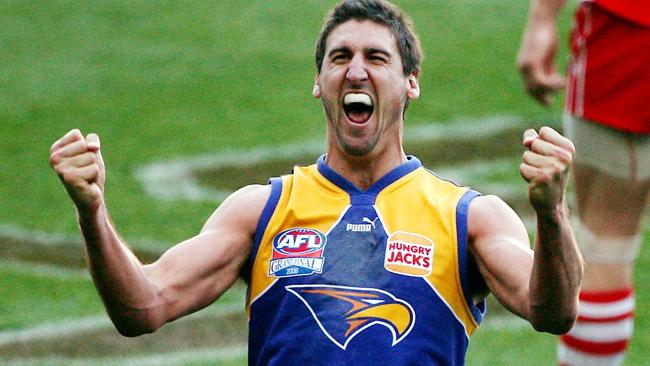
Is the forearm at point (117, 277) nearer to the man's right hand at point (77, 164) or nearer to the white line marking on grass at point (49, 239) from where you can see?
the man's right hand at point (77, 164)

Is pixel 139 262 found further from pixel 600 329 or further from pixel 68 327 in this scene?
pixel 68 327

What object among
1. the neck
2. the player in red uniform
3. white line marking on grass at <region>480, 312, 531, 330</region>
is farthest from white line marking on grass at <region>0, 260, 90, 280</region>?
the neck

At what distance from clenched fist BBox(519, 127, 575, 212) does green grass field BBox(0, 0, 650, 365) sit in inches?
112

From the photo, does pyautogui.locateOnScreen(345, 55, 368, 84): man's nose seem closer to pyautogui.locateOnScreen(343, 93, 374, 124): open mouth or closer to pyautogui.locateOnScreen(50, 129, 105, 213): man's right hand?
pyautogui.locateOnScreen(343, 93, 374, 124): open mouth

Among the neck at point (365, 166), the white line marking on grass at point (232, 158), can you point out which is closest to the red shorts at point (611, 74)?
the neck at point (365, 166)

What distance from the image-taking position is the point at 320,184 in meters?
4.86

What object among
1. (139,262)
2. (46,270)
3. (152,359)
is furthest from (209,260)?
(46,270)

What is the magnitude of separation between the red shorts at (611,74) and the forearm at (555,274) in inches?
67.0

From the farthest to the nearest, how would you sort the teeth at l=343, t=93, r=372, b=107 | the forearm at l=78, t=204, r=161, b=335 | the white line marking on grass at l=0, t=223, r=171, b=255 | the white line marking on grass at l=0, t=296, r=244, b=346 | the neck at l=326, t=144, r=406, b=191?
the white line marking on grass at l=0, t=223, r=171, b=255 < the white line marking on grass at l=0, t=296, r=244, b=346 < the neck at l=326, t=144, r=406, b=191 < the teeth at l=343, t=93, r=372, b=107 < the forearm at l=78, t=204, r=161, b=335

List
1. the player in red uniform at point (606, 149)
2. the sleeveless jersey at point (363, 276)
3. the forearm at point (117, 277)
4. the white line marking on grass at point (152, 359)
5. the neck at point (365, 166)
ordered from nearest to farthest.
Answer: the forearm at point (117, 277) → the sleeveless jersey at point (363, 276) → the neck at point (365, 166) → the player in red uniform at point (606, 149) → the white line marking on grass at point (152, 359)

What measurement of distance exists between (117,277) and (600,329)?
2.17 m

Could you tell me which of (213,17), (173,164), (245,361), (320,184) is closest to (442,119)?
(173,164)

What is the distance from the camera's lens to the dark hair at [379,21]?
16.0ft

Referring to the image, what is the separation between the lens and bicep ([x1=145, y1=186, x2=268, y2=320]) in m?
4.68
